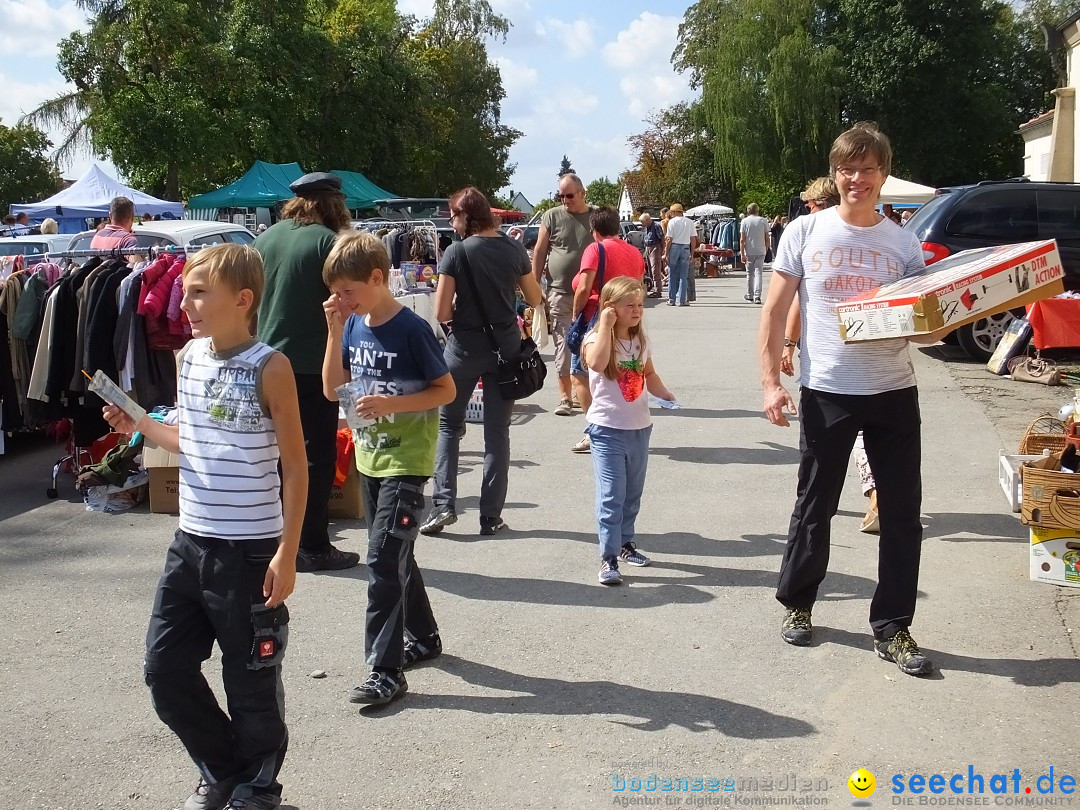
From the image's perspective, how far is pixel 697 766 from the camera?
3.54m

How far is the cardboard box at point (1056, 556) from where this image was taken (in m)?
4.67

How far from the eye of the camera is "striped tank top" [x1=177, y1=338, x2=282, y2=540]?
313 cm

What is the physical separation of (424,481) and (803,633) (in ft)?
5.73

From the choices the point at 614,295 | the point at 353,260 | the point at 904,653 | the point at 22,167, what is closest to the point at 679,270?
the point at 614,295

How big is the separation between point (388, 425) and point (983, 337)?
34.7ft

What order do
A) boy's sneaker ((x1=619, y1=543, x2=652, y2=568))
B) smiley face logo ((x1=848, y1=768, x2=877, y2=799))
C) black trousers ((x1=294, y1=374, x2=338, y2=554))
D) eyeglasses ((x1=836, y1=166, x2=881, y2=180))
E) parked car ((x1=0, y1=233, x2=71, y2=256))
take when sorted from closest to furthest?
smiley face logo ((x1=848, y1=768, x2=877, y2=799)) < eyeglasses ((x1=836, y1=166, x2=881, y2=180)) < black trousers ((x1=294, y1=374, x2=338, y2=554)) < boy's sneaker ((x1=619, y1=543, x2=652, y2=568)) < parked car ((x1=0, y1=233, x2=71, y2=256))

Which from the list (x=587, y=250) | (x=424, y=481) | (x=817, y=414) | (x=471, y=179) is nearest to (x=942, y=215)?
(x=587, y=250)

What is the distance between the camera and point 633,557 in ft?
18.7

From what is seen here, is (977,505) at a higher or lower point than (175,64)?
lower

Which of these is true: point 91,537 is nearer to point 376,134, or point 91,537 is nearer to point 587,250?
point 587,250

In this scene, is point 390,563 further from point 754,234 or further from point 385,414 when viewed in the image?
point 754,234

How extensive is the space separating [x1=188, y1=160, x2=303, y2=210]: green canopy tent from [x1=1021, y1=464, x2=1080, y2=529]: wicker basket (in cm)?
2193

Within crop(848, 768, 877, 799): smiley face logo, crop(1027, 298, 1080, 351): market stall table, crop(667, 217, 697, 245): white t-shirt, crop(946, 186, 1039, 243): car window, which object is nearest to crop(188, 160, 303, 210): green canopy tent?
crop(667, 217, 697, 245): white t-shirt

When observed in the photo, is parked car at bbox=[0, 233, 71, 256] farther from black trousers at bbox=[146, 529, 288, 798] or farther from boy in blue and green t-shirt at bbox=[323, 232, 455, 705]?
black trousers at bbox=[146, 529, 288, 798]
